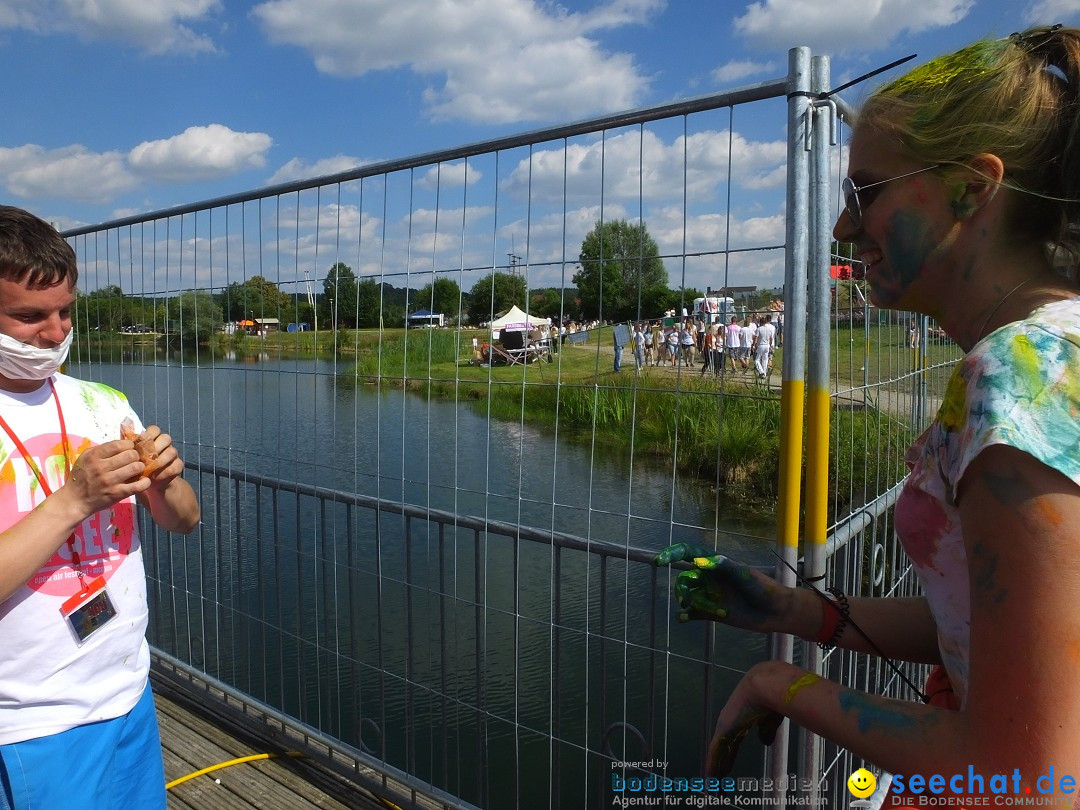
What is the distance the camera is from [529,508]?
2828 mm

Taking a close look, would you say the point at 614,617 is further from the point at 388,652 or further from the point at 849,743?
the point at 849,743

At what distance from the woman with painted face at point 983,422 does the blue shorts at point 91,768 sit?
1.26m

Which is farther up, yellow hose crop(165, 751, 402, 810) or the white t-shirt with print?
the white t-shirt with print

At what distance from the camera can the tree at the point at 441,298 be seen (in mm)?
2373

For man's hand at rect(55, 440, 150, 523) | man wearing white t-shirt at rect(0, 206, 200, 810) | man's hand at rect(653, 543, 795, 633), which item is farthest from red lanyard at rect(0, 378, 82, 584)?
man's hand at rect(653, 543, 795, 633)

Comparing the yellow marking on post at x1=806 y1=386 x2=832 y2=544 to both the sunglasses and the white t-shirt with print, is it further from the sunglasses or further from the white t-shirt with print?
the white t-shirt with print

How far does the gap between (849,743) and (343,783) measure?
2526 millimetres

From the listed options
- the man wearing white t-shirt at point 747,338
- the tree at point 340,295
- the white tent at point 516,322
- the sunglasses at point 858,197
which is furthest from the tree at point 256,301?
the sunglasses at point 858,197

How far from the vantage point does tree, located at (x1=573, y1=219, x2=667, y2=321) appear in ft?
6.23

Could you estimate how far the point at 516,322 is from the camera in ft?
7.17

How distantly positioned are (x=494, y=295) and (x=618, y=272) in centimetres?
44

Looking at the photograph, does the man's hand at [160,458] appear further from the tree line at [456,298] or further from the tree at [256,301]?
the tree at [256,301]

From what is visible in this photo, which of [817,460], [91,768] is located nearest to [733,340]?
[817,460]

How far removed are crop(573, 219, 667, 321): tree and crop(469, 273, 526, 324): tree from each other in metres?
0.21
